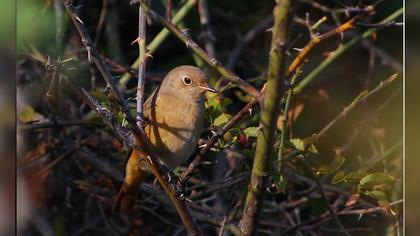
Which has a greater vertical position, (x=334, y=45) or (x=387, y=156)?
(x=334, y=45)

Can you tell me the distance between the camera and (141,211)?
4.06 m

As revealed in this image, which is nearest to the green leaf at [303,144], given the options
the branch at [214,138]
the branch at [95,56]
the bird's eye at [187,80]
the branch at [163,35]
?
the branch at [214,138]

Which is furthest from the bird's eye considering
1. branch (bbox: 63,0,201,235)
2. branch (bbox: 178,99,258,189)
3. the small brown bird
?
branch (bbox: 63,0,201,235)

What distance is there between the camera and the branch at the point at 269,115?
1.88 metres

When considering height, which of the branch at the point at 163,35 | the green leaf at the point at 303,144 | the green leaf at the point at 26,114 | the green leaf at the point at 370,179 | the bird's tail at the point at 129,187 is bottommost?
the bird's tail at the point at 129,187

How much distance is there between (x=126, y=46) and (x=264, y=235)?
1706 mm

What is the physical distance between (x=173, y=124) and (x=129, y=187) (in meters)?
0.36

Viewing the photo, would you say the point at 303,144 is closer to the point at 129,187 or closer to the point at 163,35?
the point at 129,187

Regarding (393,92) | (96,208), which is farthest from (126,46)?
(393,92)

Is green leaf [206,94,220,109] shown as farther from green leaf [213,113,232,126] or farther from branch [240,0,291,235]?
branch [240,0,291,235]

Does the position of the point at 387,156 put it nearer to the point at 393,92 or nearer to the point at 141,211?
the point at 393,92

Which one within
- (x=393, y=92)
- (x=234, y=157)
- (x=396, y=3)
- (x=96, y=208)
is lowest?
(x=96, y=208)

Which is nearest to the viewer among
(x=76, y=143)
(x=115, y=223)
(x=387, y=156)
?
(x=387, y=156)

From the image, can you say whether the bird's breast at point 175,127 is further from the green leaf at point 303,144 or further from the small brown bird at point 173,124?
the green leaf at point 303,144
